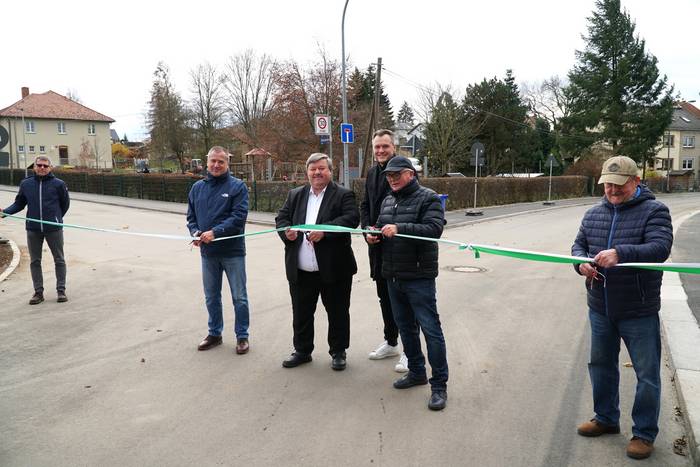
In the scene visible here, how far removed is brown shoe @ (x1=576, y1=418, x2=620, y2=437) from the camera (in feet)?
12.1

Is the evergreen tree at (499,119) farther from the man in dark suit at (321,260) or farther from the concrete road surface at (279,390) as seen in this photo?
the man in dark suit at (321,260)

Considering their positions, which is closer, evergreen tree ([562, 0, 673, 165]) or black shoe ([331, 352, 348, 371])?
black shoe ([331, 352, 348, 371])

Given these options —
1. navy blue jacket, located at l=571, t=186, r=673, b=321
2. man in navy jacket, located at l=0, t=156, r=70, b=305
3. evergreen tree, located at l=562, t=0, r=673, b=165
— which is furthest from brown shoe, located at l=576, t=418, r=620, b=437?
evergreen tree, located at l=562, t=0, r=673, b=165

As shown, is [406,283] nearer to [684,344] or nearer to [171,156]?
[684,344]

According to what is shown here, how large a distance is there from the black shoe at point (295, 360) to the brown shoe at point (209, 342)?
3.07 ft

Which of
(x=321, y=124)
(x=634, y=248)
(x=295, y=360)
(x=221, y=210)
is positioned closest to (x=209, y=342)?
Result: (x=295, y=360)

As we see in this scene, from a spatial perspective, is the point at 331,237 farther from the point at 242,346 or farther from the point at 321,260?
the point at 242,346

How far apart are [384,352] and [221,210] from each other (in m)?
2.18

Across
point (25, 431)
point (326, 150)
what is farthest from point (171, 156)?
point (25, 431)

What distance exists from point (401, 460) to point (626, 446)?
148cm

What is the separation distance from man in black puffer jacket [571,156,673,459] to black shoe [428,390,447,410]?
4.15ft

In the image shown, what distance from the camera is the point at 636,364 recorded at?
3.47m

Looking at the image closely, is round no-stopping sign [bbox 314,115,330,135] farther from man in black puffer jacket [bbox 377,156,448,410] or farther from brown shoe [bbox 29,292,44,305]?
man in black puffer jacket [bbox 377,156,448,410]

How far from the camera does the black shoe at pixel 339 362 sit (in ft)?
16.4
